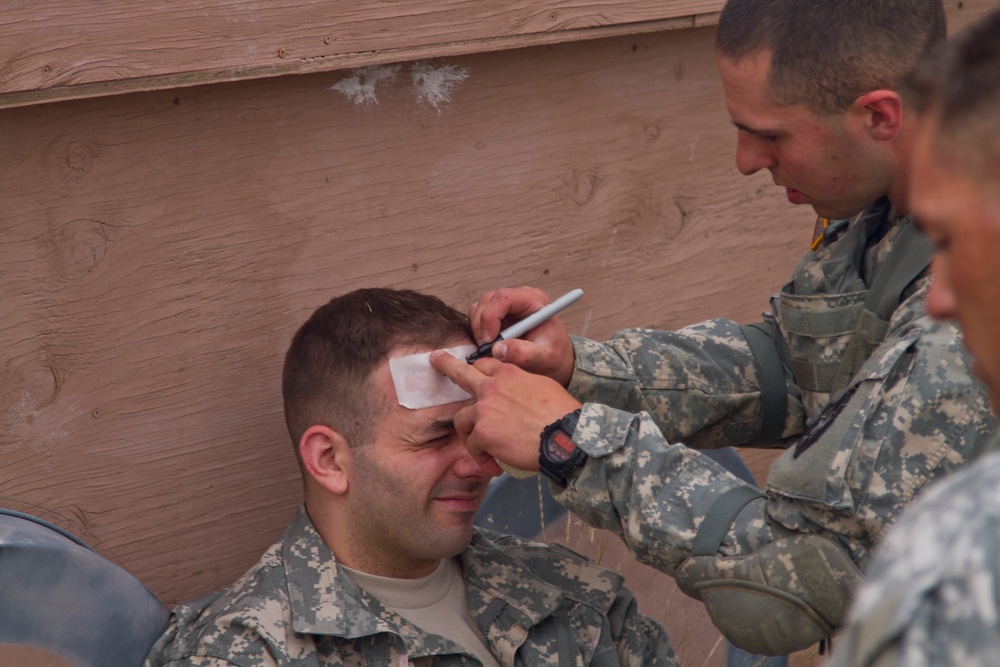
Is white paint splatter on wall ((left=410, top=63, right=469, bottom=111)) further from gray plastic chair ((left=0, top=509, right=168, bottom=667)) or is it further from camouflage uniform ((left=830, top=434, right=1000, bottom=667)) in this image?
camouflage uniform ((left=830, top=434, right=1000, bottom=667))

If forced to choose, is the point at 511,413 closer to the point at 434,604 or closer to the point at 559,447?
the point at 559,447

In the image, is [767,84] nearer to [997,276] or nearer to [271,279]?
[271,279]

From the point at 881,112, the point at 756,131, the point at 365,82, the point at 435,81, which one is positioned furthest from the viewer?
the point at 435,81

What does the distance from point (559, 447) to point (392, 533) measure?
59 cm

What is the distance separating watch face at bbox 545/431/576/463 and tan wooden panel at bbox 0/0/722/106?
1.06 metres

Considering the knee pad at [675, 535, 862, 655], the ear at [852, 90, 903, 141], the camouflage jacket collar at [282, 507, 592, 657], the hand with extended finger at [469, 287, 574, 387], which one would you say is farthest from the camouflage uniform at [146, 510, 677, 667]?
the ear at [852, 90, 903, 141]

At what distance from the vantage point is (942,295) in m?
0.99

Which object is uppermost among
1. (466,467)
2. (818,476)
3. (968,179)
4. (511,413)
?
(968,179)

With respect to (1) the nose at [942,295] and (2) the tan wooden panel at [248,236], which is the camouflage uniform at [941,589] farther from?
(2) the tan wooden panel at [248,236]

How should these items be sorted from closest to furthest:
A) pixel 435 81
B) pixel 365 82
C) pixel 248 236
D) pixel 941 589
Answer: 1. pixel 941 589
2. pixel 248 236
3. pixel 365 82
4. pixel 435 81

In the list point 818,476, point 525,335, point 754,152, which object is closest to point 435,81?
point 525,335

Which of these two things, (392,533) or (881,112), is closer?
(881,112)

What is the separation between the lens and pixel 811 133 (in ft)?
7.51

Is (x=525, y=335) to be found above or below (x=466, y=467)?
above
